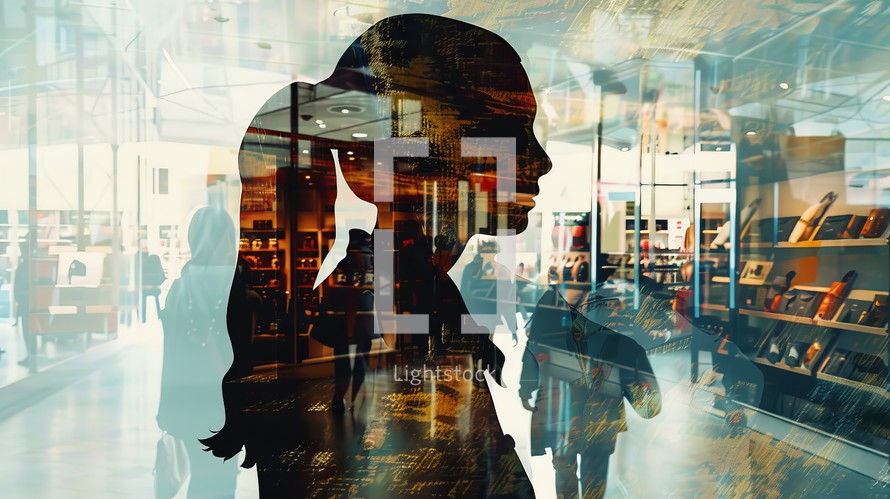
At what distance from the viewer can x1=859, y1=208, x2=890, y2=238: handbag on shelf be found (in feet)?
8.24

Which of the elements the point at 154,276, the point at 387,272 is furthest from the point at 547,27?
the point at 154,276

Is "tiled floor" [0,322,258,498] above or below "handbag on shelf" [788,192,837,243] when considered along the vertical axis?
below

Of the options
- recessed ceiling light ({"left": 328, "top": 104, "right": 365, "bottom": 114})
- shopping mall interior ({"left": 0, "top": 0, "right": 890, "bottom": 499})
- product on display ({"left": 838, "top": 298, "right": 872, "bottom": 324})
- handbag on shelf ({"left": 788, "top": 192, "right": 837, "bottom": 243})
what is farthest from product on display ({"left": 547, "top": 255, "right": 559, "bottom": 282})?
product on display ({"left": 838, "top": 298, "right": 872, "bottom": 324})

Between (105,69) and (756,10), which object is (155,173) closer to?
(105,69)

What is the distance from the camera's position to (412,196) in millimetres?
2229

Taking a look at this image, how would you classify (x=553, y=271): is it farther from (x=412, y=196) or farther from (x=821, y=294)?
(x=821, y=294)

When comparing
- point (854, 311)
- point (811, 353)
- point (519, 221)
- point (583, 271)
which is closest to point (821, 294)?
point (854, 311)

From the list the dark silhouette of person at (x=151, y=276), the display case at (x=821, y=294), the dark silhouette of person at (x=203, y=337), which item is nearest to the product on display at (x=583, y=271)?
the display case at (x=821, y=294)

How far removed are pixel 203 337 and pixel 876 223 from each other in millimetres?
3148

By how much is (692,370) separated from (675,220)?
71 cm

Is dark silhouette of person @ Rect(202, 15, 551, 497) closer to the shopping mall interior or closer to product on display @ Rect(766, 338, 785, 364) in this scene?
the shopping mall interior

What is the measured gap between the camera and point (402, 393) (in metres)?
2.27

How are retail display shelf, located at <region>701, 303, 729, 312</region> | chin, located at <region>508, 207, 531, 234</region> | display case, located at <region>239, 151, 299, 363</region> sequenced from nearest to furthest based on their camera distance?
display case, located at <region>239, 151, 299, 363</region>
chin, located at <region>508, 207, 531, 234</region>
retail display shelf, located at <region>701, 303, 729, 312</region>

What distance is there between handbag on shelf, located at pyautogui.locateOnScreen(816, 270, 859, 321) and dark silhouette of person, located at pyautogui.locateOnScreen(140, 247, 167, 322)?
3.02 metres
